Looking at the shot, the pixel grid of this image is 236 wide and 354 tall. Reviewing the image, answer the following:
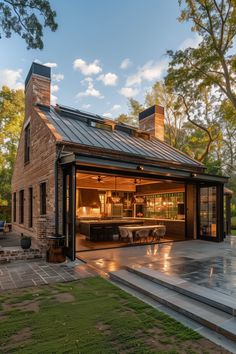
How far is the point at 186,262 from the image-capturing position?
21.3ft

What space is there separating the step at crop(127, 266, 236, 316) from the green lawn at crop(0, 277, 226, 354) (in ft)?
2.62

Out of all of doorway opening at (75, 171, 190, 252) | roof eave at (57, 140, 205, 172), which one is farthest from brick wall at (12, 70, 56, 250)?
doorway opening at (75, 171, 190, 252)

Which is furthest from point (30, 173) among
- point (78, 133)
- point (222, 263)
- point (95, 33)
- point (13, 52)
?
point (222, 263)

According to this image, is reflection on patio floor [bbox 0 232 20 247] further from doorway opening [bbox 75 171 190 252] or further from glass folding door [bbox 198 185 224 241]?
glass folding door [bbox 198 185 224 241]

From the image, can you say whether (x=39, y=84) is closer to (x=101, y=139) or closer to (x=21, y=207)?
(x=101, y=139)

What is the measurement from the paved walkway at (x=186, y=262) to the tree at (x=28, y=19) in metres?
6.49

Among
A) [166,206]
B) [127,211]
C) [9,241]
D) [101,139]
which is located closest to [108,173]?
[101,139]

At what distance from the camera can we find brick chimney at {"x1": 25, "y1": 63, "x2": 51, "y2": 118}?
1029 cm

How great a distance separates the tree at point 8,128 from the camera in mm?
20234

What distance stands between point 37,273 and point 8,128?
58.4 feet

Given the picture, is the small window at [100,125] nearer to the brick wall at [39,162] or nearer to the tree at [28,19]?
the brick wall at [39,162]

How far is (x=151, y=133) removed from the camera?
48.0 ft

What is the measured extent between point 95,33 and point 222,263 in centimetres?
1161

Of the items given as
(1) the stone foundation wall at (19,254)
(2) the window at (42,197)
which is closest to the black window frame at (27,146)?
(2) the window at (42,197)
